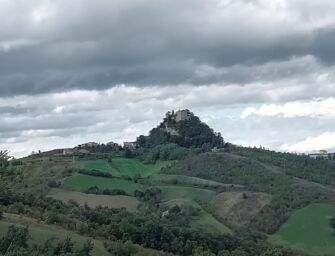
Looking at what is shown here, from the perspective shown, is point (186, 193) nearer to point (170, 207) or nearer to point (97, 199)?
point (170, 207)

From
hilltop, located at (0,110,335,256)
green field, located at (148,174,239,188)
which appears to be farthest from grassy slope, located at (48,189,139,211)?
green field, located at (148,174,239,188)

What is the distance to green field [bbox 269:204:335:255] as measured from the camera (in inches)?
5266

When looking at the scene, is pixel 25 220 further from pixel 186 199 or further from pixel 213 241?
pixel 186 199

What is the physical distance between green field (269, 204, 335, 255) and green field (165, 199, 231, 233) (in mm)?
10641

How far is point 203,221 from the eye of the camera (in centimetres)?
14275

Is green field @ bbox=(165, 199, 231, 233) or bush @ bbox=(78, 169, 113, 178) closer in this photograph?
green field @ bbox=(165, 199, 231, 233)

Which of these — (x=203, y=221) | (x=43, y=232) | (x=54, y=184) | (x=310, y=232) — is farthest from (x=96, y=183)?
(x=43, y=232)

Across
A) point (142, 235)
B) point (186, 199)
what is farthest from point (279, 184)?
point (142, 235)

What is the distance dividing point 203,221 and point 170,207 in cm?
996

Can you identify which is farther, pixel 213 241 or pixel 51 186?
pixel 51 186

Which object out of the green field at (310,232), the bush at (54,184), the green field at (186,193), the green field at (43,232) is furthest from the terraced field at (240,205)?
the green field at (43,232)

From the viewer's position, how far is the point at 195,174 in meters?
194

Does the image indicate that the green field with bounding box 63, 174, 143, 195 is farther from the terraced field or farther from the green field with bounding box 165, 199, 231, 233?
the terraced field

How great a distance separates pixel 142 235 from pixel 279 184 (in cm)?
9057
